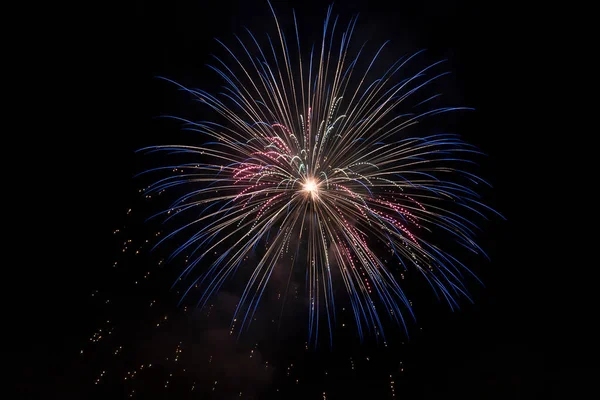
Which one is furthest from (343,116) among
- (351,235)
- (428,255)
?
(428,255)

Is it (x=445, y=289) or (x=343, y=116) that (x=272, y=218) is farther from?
(x=445, y=289)

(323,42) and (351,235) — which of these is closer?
(323,42)

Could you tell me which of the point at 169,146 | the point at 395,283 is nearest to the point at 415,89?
the point at 395,283

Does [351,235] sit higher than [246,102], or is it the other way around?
[246,102]

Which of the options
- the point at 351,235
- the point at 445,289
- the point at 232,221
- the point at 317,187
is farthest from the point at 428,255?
the point at 232,221

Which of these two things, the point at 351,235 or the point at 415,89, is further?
the point at 351,235

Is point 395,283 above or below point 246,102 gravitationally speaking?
below

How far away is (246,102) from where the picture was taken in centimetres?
1906

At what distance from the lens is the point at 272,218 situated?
19484 millimetres

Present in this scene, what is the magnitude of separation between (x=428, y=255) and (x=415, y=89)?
534cm

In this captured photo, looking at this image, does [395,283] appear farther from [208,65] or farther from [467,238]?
[208,65]

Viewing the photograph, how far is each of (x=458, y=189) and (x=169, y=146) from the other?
31.1 feet

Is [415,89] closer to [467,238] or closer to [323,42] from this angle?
[323,42]

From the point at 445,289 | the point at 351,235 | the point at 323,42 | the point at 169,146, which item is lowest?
the point at 445,289
